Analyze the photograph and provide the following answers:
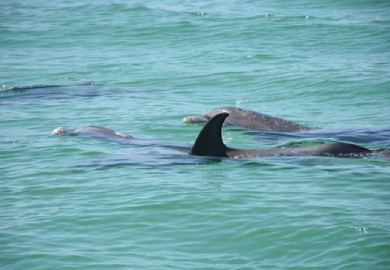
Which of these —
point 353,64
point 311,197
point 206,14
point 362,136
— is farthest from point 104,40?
point 311,197

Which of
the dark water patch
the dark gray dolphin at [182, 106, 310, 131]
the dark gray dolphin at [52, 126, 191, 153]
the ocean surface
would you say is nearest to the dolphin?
the dark gray dolphin at [52, 126, 191, 153]

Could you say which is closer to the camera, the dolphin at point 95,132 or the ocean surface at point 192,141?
the ocean surface at point 192,141

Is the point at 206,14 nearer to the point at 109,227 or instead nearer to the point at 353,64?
the point at 353,64

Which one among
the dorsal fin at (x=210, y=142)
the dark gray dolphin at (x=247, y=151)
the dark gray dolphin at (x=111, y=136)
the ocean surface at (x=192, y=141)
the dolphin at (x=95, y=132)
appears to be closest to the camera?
the ocean surface at (x=192, y=141)

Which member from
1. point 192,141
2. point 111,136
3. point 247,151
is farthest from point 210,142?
point 111,136

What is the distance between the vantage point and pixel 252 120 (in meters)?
16.2

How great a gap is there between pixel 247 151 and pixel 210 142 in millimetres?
759

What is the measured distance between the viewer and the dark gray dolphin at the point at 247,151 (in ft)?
40.8

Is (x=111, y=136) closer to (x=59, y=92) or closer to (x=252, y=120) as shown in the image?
(x=252, y=120)

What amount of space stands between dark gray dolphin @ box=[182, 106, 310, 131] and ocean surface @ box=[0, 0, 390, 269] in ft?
1.20

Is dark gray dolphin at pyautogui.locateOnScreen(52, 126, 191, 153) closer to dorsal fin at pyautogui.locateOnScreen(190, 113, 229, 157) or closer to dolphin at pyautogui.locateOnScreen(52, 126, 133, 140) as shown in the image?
dolphin at pyautogui.locateOnScreen(52, 126, 133, 140)

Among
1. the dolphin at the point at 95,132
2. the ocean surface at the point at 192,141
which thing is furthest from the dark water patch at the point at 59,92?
the dolphin at the point at 95,132

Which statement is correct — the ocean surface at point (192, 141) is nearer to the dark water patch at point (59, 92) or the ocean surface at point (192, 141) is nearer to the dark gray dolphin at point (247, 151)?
the dark water patch at point (59, 92)

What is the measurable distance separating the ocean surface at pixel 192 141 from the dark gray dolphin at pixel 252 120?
0.37m
